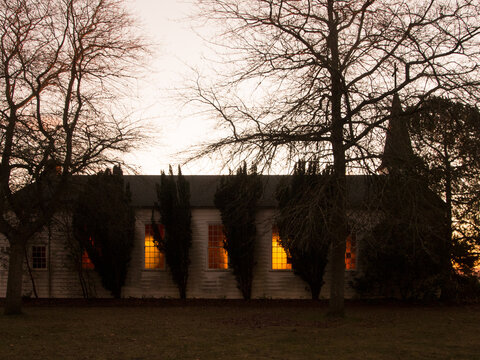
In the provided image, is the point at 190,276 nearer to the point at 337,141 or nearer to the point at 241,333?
the point at 241,333

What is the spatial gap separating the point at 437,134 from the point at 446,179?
1.19 metres

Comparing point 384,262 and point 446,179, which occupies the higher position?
point 446,179

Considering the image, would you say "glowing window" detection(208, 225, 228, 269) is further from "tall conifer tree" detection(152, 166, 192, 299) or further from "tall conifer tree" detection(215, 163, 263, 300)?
"tall conifer tree" detection(152, 166, 192, 299)

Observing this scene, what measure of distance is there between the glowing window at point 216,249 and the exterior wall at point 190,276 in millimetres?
286

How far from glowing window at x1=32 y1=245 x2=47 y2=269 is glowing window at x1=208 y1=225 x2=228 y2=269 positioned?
22.2 feet

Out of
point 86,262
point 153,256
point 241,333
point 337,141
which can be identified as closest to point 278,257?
point 153,256

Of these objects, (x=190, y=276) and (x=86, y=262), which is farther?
(x=86, y=262)

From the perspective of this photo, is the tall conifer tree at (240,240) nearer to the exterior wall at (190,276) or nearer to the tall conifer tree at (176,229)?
the exterior wall at (190,276)

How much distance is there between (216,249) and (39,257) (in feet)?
23.9

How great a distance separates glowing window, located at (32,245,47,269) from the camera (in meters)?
21.8

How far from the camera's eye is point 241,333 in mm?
12422

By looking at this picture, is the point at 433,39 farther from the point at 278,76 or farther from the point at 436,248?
the point at 436,248

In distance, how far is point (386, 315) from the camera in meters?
15.9

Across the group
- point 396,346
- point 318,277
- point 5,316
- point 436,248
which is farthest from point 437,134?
point 5,316
